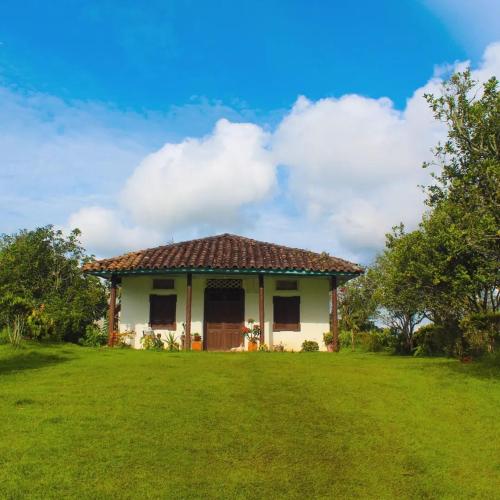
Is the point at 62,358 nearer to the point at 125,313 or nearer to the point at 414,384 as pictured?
the point at 125,313

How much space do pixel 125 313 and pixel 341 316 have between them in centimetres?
1697

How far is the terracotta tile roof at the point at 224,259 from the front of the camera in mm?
19000

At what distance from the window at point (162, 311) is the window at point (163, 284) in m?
0.36

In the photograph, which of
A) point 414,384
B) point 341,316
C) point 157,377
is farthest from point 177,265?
point 341,316

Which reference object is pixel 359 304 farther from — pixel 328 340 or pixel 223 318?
pixel 223 318

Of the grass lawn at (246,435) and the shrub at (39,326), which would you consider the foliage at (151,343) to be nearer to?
the shrub at (39,326)

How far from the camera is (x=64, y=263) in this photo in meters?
24.9

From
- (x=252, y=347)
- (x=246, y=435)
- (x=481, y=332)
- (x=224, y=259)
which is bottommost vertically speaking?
(x=246, y=435)

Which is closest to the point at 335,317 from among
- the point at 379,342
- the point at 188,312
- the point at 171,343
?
the point at 188,312

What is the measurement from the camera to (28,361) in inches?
529

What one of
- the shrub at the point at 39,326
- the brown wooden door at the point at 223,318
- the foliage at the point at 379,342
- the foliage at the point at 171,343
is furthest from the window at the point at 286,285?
the shrub at the point at 39,326

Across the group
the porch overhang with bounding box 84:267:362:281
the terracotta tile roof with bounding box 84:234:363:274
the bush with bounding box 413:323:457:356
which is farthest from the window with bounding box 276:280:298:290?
the bush with bounding box 413:323:457:356

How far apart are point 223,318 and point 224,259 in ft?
7.88

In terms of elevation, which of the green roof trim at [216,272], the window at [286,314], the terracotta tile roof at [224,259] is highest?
the terracotta tile roof at [224,259]
